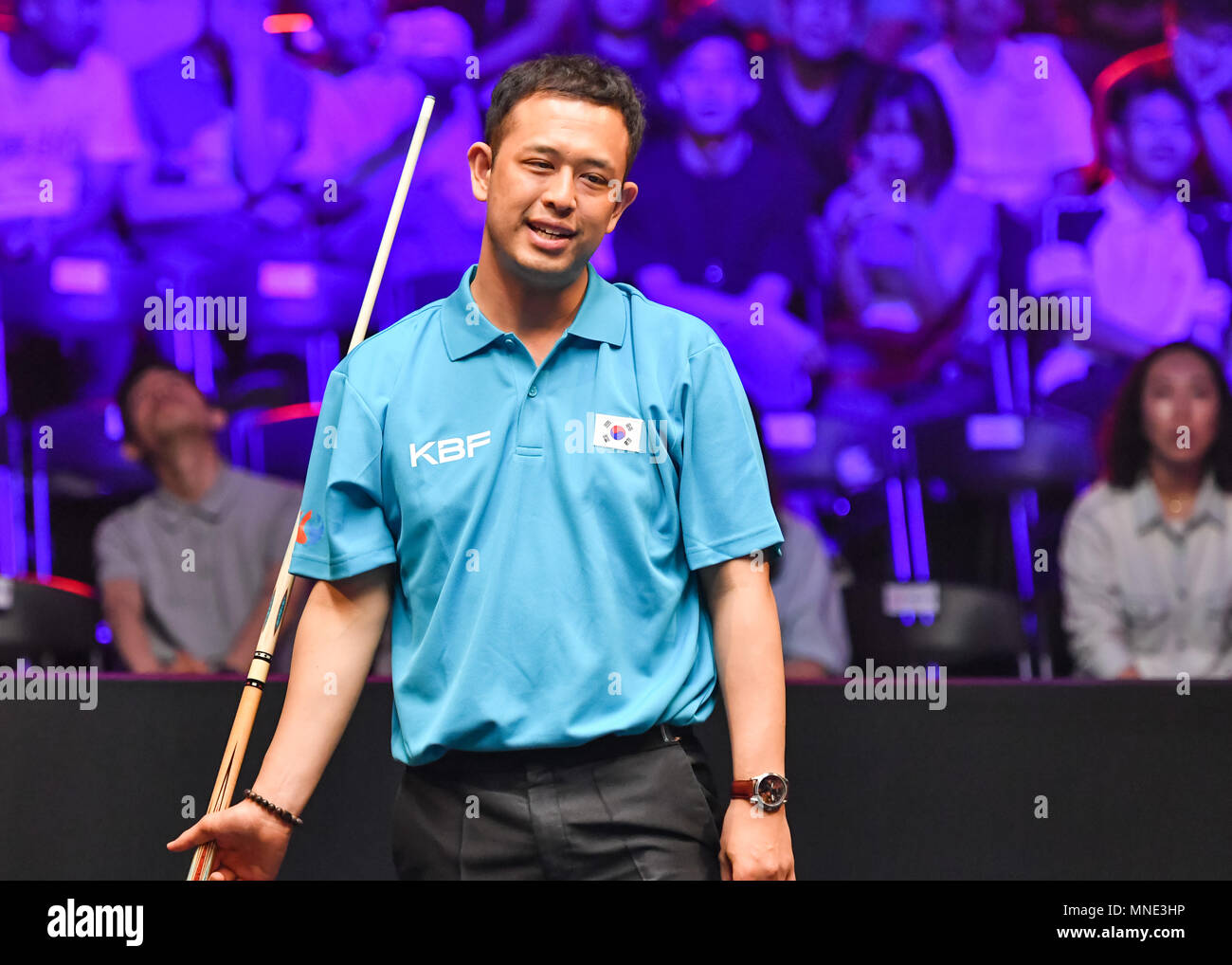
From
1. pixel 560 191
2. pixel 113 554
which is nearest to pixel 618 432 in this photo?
pixel 560 191

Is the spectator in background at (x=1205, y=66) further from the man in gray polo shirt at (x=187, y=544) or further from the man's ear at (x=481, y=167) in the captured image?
the man in gray polo shirt at (x=187, y=544)

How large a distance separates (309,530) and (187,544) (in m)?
1.86

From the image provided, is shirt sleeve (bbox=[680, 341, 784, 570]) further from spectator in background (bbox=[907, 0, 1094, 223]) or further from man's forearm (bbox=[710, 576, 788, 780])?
spectator in background (bbox=[907, 0, 1094, 223])

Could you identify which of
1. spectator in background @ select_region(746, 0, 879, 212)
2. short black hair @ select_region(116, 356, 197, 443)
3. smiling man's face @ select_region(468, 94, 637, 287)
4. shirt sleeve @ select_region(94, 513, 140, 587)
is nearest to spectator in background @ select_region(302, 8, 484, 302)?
short black hair @ select_region(116, 356, 197, 443)

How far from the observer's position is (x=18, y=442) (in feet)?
11.3

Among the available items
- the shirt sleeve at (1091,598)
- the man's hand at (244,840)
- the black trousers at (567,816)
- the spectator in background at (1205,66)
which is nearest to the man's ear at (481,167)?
the black trousers at (567,816)

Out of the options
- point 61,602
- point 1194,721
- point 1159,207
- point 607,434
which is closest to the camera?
point 607,434

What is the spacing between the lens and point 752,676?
1.61 metres

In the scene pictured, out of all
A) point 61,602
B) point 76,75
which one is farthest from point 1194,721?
point 76,75

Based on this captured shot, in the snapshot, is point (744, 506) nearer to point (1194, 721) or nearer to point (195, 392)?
point (1194, 721)

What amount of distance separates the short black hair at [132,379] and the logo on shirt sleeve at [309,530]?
6.37 feet

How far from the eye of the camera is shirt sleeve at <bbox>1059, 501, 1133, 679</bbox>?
3326mm

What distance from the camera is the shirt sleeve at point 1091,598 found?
3.33 metres

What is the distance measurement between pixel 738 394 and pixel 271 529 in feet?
6.65
